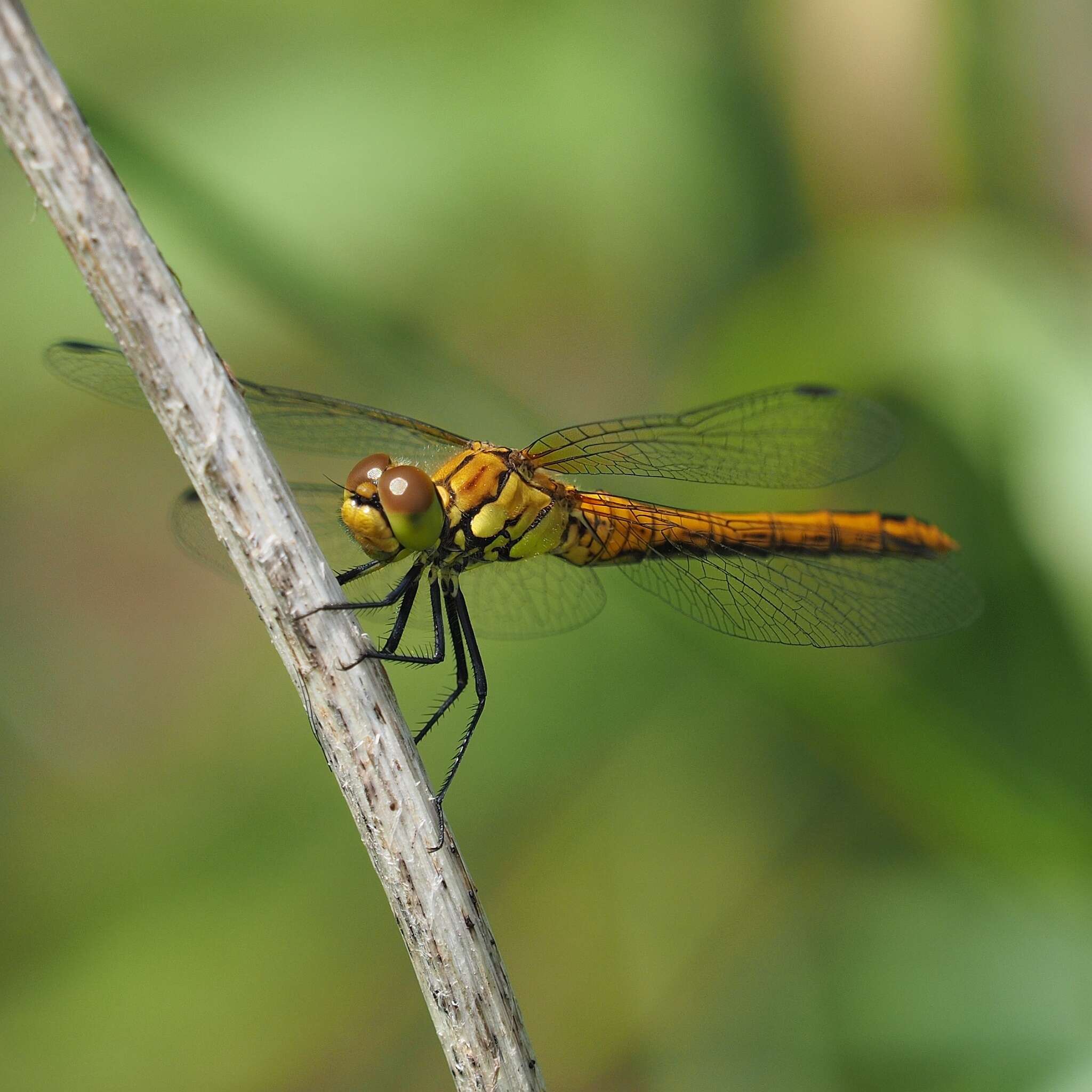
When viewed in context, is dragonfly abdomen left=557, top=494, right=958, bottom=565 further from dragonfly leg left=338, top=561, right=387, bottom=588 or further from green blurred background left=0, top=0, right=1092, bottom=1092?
dragonfly leg left=338, top=561, right=387, bottom=588

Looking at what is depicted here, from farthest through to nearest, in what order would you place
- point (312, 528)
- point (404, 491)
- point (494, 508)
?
point (312, 528)
point (494, 508)
point (404, 491)

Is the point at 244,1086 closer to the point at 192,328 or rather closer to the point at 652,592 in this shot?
the point at 652,592

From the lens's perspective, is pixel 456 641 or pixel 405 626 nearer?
pixel 405 626

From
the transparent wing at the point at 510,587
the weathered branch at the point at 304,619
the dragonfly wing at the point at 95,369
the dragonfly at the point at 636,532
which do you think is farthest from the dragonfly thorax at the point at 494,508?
the weathered branch at the point at 304,619

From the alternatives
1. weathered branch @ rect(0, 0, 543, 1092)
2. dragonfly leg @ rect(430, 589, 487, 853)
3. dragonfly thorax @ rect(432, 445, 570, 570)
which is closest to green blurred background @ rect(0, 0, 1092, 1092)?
dragonfly thorax @ rect(432, 445, 570, 570)

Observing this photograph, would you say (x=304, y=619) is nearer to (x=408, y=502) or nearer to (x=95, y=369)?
(x=408, y=502)

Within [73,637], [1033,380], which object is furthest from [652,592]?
[73,637]

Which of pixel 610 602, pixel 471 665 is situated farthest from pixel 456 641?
pixel 610 602
